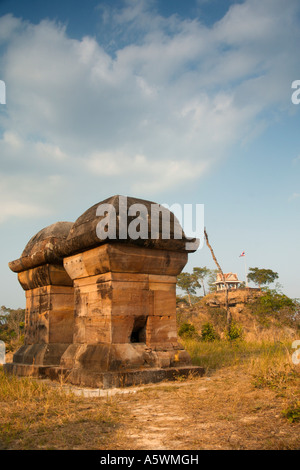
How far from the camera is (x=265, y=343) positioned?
889 centimetres

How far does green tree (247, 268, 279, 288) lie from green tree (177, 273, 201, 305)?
9174 mm

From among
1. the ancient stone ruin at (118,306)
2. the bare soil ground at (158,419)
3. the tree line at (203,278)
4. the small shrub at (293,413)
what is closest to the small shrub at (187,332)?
the ancient stone ruin at (118,306)

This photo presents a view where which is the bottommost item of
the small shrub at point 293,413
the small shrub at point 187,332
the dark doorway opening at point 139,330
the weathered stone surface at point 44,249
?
the small shrub at point 187,332

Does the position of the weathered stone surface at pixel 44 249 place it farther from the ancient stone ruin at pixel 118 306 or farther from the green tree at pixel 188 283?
the green tree at pixel 188 283

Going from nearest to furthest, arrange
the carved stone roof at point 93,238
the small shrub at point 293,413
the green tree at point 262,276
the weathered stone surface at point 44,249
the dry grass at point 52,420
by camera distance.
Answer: the dry grass at point 52,420
the small shrub at point 293,413
the carved stone roof at point 93,238
the weathered stone surface at point 44,249
the green tree at point 262,276

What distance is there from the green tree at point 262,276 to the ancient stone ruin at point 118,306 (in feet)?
166

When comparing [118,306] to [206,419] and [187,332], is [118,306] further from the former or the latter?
[187,332]

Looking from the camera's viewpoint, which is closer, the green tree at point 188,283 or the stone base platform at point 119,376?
the stone base platform at point 119,376

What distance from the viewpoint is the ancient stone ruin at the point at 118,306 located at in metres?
4.69

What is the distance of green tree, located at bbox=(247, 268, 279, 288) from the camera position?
53.5 metres

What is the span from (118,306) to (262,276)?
170 feet

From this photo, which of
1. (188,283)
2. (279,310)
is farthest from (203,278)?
(279,310)

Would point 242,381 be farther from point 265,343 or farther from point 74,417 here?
point 265,343
